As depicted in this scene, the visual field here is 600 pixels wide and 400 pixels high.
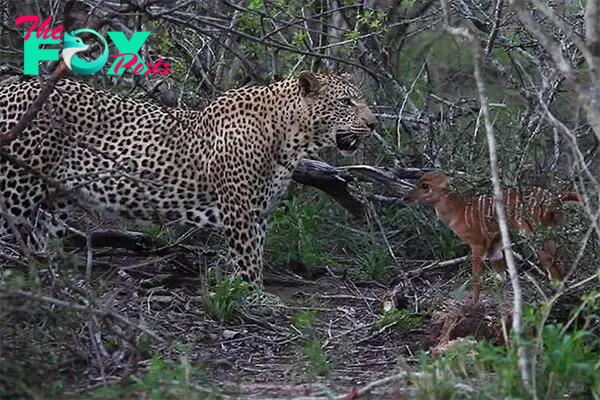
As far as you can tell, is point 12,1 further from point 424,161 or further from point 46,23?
point 424,161

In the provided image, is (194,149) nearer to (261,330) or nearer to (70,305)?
(261,330)

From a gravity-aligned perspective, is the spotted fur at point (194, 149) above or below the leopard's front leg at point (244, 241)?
above

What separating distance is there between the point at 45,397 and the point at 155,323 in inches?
76.9

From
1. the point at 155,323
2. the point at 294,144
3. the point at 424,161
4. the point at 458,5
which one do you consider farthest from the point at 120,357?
the point at 458,5

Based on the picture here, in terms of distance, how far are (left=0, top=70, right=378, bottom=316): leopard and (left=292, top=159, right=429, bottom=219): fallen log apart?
1.51ft

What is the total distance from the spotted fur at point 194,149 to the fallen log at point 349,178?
475 millimetres

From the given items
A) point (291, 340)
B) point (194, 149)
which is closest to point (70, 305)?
point (291, 340)

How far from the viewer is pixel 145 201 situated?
9047 mm

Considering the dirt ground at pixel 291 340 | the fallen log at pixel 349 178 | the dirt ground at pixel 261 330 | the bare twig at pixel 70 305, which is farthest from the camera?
the fallen log at pixel 349 178

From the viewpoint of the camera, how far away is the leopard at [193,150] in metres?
8.84

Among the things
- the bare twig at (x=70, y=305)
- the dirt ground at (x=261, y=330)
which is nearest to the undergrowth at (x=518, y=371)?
the dirt ground at (x=261, y=330)

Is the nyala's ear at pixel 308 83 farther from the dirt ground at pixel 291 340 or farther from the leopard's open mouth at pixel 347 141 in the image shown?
the dirt ground at pixel 291 340

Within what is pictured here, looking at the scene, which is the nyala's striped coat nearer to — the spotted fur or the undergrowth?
the spotted fur

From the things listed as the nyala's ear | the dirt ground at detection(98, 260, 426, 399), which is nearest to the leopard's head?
the nyala's ear
